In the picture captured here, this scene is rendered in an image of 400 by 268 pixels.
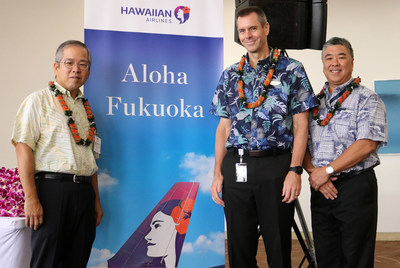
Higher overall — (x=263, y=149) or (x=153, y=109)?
(x=153, y=109)

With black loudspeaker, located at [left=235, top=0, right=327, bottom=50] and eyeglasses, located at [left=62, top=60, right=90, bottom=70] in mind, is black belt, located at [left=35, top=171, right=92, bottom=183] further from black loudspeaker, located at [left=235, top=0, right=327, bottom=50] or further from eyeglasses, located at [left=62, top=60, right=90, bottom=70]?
black loudspeaker, located at [left=235, top=0, right=327, bottom=50]

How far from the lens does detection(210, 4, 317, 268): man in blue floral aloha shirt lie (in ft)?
7.11

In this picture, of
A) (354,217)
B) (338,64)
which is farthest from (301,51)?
(354,217)

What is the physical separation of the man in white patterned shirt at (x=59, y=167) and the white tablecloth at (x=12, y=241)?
154 mm

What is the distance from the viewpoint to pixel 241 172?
7.23ft

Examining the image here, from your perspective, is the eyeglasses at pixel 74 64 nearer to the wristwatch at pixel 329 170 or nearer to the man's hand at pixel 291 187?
the man's hand at pixel 291 187

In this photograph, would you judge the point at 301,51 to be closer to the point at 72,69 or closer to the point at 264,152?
the point at 264,152

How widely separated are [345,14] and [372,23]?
38 cm

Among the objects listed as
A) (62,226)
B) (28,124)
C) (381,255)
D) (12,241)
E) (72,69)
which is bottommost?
(381,255)

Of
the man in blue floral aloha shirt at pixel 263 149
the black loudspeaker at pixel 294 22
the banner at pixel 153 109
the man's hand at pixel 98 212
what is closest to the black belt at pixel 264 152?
the man in blue floral aloha shirt at pixel 263 149

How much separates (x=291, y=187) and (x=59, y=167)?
1.19 metres

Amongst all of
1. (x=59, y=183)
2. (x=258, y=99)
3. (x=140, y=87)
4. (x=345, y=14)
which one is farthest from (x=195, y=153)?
(x=345, y=14)

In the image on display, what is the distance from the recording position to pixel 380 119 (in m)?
2.31

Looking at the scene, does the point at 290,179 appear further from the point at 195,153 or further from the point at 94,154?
the point at 94,154
